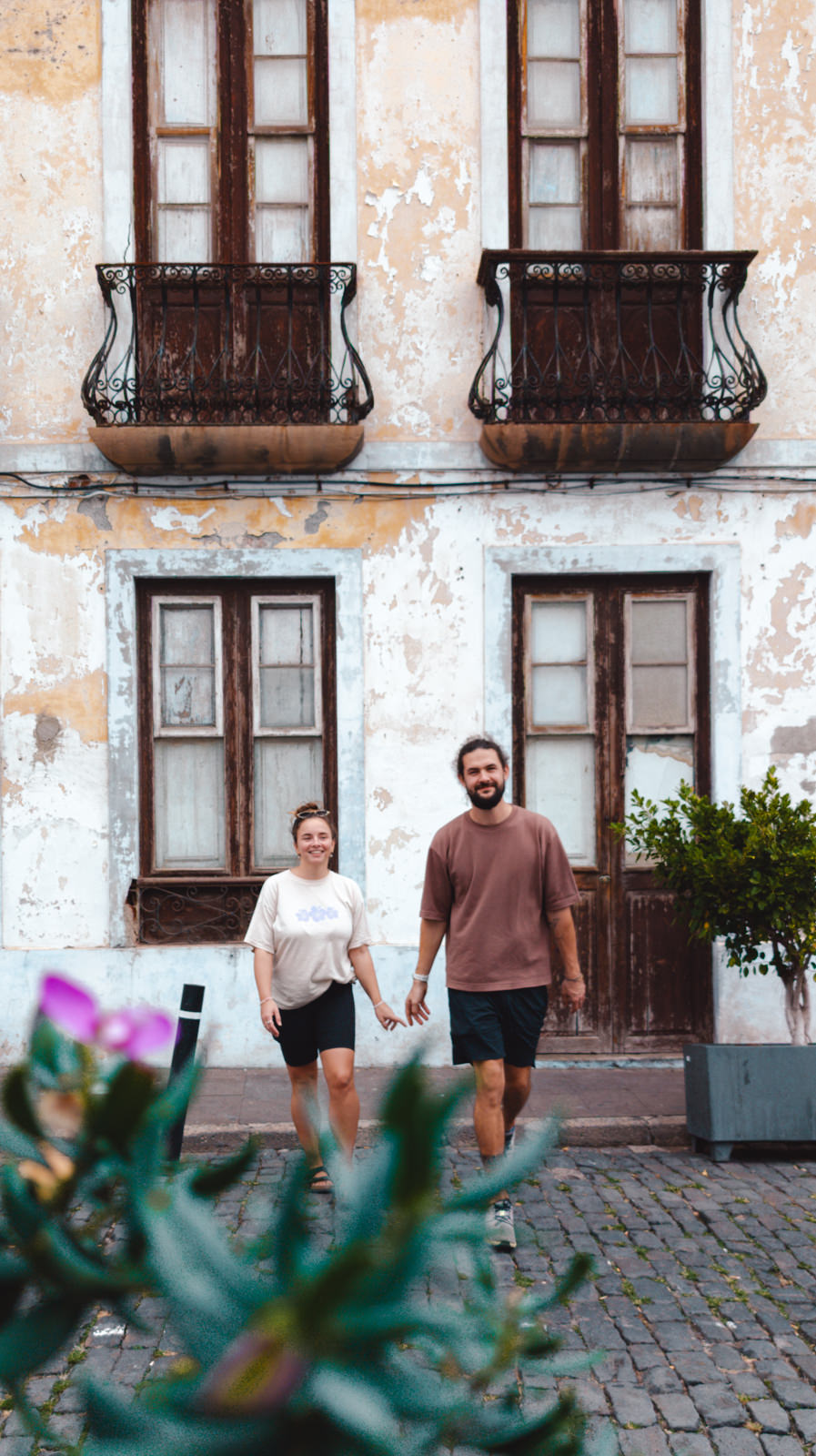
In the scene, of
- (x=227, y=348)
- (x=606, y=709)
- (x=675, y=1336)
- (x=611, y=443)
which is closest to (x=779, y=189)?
(x=611, y=443)

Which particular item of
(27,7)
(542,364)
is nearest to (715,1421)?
(542,364)

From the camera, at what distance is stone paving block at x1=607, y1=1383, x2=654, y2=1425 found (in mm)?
3469

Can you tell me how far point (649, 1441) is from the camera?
334 cm

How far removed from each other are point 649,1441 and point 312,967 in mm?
2484

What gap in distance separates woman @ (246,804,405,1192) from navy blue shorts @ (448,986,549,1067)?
1.21 feet

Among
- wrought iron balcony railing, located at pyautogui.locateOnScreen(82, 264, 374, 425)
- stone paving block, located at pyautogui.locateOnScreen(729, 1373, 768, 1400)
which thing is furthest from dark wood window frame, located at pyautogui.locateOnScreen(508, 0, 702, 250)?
stone paving block, located at pyautogui.locateOnScreen(729, 1373, 768, 1400)

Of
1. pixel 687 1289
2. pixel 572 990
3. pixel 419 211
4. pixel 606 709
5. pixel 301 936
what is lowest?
pixel 687 1289

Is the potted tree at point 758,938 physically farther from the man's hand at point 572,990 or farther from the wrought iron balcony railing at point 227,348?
the wrought iron balcony railing at point 227,348

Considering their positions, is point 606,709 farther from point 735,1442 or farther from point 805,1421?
point 735,1442

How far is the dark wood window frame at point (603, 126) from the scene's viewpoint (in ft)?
27.3

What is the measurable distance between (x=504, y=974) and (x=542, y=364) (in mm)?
4539

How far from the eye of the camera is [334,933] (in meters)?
5.45

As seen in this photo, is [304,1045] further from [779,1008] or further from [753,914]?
[779,1008]

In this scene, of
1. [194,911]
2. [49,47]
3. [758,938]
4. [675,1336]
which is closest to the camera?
[675,1336]
